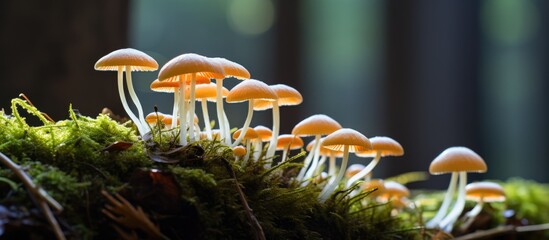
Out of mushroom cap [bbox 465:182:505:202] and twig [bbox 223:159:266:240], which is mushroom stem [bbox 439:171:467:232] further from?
twig [bbox 223:159:266:240]

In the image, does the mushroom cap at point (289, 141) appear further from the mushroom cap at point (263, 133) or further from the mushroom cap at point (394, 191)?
the mushroom cap at point (394, 191)

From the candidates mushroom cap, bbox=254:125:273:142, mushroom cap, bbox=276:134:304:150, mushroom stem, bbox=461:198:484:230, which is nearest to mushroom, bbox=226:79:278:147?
mushroom cap, bbox=254:125:273:142

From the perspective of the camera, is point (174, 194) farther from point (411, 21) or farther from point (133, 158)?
point (411, 21)

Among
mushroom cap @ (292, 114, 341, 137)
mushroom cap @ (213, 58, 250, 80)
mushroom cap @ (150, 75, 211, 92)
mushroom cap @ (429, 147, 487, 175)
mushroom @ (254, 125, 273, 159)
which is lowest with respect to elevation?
mushroom cap @ (429, 147, 487, 175)

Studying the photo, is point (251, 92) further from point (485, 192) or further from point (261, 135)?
point (485, 192)

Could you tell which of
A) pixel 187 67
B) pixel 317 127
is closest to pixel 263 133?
pixel 317 127

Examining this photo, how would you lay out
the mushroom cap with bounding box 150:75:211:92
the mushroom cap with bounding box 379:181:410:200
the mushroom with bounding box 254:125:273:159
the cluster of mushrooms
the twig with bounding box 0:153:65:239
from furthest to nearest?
1. the mushroom cap with bounding box 379:181:410:200
2. the mushroom with bounding box 254:125:273:159
3. the mushroom cap with bounding box 150:75:211:92
4. the cluster of mushrooms
5. the twig with bounding box 0:153:65:239
